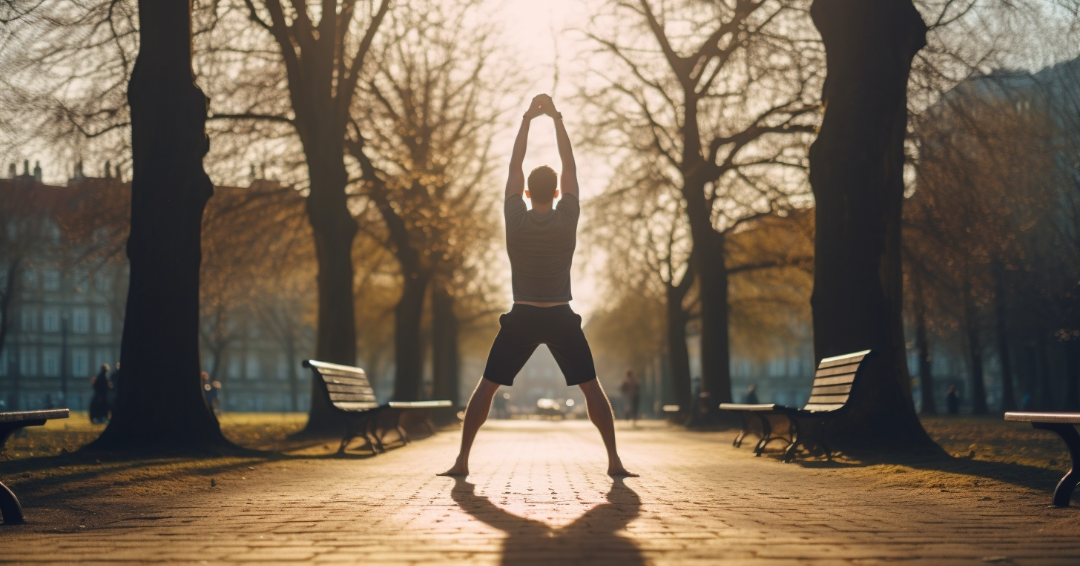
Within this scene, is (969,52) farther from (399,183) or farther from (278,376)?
(278,376)

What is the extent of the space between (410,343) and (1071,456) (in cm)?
2268

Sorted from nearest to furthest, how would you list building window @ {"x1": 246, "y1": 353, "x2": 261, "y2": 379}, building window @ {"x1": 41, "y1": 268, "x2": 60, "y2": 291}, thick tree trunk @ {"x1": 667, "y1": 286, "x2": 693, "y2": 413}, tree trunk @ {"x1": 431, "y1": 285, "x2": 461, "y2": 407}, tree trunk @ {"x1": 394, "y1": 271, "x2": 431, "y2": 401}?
1. tree trunk @ {"x1": 394, "y1": 271, "x2": 431, "y2": 401}
2. tree trunk @ {"x1": 431, "y1": 285, "x2": 461, "y2": 407}
3. thick tree trunk @ {"x1": 667, "y1": 286, "x2": 693, "y2": 413}
4. building window @ {"x1": 41, "y1": 268, "x2": 60, "y2": 291}
5. building window @ {"x1": 246, "y1": 353, "x2": 261, "y2": 379}

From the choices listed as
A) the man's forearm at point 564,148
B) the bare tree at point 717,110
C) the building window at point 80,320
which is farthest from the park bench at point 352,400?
the building window at point 80,320

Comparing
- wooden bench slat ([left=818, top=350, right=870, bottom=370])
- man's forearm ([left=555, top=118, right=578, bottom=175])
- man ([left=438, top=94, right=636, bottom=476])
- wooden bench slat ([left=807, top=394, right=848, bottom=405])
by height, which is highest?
man's forearm ([left=555, top=118, right=578, bottom=175])

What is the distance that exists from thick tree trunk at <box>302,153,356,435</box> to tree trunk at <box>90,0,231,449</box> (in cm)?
682

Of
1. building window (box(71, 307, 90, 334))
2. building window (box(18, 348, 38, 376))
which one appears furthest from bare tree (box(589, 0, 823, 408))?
building window (box(71, 307, 90, 334))

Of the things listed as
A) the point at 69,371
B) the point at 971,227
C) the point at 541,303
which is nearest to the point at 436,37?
the point at 971,227

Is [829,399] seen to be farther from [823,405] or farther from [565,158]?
[565,158]

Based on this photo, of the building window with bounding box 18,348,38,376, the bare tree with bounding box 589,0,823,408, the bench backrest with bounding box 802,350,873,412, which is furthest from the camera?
the building window with bounding box 18,348,38,376

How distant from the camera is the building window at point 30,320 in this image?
74.4m

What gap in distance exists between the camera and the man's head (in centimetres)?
774

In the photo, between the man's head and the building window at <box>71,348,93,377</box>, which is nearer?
the man's head

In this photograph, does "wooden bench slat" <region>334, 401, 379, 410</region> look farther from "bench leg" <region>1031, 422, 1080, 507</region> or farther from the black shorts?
"bench leg" <region>1031, 422, 1080, 507</region>

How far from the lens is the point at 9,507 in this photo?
5977 mm
